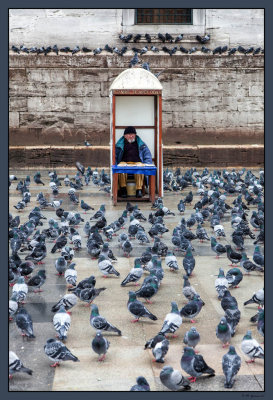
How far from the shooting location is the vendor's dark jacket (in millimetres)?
15377

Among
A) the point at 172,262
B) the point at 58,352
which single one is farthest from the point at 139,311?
the point at 172,262

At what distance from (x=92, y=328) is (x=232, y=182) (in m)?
10.2

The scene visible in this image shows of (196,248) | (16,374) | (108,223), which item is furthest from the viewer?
(108,223)

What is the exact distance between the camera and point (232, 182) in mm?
17391

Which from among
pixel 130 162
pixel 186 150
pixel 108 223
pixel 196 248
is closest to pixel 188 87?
pixel 186 150

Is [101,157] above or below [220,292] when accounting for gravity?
above

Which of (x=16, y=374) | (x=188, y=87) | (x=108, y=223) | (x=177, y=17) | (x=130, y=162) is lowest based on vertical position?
(x=16, y=374)

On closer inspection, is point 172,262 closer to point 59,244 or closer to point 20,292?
point 59,244

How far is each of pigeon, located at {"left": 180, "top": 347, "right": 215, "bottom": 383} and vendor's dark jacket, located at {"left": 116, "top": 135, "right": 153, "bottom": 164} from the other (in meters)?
9.25

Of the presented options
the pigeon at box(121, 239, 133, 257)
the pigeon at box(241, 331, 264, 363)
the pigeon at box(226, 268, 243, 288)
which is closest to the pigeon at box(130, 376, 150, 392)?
the pigeon at box(241, 331, 264, 363)

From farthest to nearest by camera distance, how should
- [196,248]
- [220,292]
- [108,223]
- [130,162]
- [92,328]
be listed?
[130,162] → [108,223] → [196,248] → [220,292] → [92,328]

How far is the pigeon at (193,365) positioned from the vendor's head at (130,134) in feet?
31.8

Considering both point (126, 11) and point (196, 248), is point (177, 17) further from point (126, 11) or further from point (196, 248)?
point (196, 248)

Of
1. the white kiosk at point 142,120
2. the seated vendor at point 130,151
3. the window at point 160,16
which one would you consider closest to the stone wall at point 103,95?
the window at point 160,16
